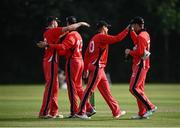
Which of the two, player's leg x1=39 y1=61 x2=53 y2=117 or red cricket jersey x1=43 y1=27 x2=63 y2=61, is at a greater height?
red cricket jersey x1=43 y1=27 x2=63 y2=61

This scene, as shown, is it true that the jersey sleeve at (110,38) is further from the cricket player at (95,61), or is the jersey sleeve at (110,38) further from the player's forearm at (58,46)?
the player's forearm at (58,46)

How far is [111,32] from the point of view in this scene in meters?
55.1

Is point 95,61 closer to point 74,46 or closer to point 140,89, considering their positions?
point 74,46

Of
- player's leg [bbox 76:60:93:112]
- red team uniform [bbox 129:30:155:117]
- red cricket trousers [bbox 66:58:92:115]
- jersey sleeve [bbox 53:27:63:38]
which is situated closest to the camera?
red team uniform [bbox 129:30:155:117]

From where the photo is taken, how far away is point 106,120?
62.6 ft

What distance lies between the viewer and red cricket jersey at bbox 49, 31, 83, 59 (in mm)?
19547

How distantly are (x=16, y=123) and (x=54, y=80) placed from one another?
2.24 meters

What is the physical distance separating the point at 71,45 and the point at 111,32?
35.5 meters

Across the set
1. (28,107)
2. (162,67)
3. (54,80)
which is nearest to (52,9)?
(162,67)

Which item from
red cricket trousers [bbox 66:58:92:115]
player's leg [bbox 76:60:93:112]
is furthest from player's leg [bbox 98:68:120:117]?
red cricket trousers [bbox 66:58:92:115]

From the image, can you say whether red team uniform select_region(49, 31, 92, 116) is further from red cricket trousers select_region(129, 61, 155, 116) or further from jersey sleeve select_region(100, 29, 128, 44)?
red cricket trousers select_region(129, 61, 155, 116)

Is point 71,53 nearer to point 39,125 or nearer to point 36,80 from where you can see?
point 39,125

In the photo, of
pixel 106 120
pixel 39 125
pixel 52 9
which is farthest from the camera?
pixel 52 9

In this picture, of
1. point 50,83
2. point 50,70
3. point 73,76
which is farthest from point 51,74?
→ point 73,76
